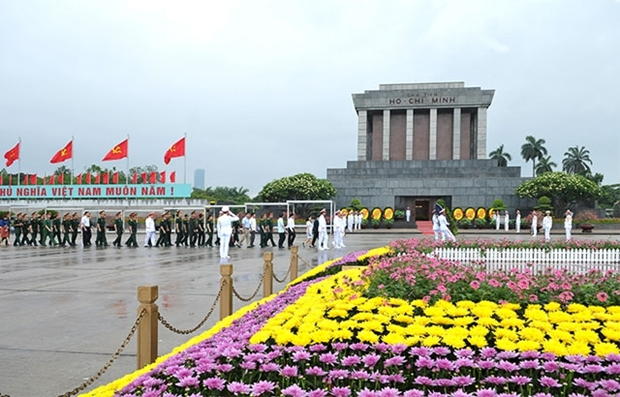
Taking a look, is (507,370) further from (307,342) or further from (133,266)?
(133,266)

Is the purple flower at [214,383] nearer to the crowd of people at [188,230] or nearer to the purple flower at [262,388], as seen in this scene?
the purple flower at [262,388]

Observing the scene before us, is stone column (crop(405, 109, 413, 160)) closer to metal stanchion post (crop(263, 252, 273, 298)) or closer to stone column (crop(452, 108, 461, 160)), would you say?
stone column (crop(452, 108, 461, 160))

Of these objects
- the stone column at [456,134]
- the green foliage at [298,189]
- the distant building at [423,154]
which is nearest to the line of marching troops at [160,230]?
the green foliage at [298,189]

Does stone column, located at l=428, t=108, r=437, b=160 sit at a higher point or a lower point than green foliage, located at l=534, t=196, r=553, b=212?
higher

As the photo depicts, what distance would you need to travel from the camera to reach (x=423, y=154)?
165 ft

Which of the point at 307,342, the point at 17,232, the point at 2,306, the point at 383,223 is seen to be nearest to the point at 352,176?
the point at 383,223

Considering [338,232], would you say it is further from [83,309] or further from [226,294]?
[226,294]

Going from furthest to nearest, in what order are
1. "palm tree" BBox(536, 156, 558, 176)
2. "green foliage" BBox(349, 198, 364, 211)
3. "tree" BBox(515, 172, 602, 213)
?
"palm tree" BBox(536, 156, 558, 176) → "green foliage" BBox(349, 198, 364, 211) → "tree" BBox(515, 172, 602, 213)

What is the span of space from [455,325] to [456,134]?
4652 centimetres

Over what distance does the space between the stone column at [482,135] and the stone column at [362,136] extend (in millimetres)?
9876

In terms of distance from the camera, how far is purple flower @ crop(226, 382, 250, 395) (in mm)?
2826

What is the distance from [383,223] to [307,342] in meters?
35.5

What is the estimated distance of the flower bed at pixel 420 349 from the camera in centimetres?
294

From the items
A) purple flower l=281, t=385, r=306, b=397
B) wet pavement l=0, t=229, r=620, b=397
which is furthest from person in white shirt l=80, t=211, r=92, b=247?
purple flower l=281, t=385, r=306, b=397
